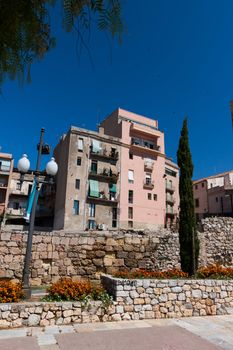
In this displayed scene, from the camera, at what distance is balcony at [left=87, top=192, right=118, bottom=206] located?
3180 cm

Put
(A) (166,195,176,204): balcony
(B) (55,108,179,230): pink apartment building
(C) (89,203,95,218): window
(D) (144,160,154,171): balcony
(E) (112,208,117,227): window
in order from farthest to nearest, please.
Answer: (A) (166,195,176,204): balcony → (D) (144,160,154,171): balcony → (E) (112,208,117,227): window → (C) (89,203,95,218): window → (B) (55,108,179,230): pink apartment building

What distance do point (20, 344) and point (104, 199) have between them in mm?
27222

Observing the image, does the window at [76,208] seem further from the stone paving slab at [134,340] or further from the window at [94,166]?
the stone paving slab at [134,340]

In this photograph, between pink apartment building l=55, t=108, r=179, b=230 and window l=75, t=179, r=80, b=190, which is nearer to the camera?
pink apartment building l=55, t=108, r=179, b=230

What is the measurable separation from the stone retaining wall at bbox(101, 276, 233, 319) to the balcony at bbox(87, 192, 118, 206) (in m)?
22.9

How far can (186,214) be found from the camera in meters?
13.0

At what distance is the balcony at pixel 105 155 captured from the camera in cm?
3353

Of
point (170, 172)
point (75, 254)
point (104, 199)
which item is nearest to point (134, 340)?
point (75, 254)

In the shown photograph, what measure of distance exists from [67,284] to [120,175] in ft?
90.8

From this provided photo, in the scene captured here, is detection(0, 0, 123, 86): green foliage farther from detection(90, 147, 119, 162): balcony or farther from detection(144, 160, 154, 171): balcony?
detection(144, 160, 154, 171): balcony

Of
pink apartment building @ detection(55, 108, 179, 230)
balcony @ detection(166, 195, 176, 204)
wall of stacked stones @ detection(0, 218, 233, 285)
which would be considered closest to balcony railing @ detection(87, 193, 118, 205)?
pink apartment building @ detection(55, 108, 179, 230)

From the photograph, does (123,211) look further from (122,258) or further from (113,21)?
(113,21)

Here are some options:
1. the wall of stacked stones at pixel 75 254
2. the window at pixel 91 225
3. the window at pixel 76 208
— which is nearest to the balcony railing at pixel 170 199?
the window at pixel 91 225

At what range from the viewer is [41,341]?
5258mm
